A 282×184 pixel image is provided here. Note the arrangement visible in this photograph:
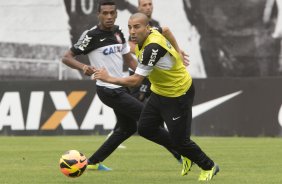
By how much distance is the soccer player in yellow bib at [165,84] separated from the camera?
9953 mm

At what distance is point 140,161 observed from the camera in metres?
13.6

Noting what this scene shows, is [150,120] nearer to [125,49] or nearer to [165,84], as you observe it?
[165,84]

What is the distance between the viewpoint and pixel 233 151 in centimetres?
1574

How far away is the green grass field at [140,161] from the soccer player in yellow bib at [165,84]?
1.20 ft

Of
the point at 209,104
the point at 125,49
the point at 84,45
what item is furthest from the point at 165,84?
the point at 209,104

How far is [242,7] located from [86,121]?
18.4 feet

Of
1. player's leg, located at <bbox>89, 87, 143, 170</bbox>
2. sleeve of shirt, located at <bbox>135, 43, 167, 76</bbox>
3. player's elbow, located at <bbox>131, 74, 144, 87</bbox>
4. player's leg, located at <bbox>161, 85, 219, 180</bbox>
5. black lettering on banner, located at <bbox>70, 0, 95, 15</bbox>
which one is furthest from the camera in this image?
black lettering on banner, located at <bbox>70, 0, 95, 15</bbox>

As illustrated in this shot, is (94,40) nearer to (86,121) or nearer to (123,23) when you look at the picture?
(86,121)

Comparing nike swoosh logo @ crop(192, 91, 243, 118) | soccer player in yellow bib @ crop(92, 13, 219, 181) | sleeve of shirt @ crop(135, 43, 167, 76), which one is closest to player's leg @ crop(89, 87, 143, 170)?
soccer player in yellow bib @ crop(92, 13, 219, 181)

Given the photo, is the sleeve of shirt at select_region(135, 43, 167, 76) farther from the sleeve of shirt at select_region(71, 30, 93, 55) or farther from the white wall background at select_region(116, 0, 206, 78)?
the white wall background at select_region(116, 0, 206, 78)

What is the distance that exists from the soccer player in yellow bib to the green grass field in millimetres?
366

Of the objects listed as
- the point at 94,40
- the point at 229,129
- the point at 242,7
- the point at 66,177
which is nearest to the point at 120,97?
the point at 94,40

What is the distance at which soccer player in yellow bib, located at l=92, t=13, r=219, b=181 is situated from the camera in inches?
392

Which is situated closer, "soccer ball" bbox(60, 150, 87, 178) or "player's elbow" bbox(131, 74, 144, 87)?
"player's elbow" bbox(131, 74, 144, 87)
